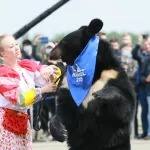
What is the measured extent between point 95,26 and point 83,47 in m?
0.20

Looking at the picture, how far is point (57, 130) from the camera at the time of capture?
→ 5395mm

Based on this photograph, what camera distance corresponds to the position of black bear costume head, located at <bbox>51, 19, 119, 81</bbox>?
5.39 m

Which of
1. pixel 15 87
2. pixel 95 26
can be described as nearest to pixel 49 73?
pixel 15 87

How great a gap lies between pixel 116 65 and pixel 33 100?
2.88ft

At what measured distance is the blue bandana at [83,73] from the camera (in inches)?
209

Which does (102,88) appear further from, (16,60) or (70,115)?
(16,60)

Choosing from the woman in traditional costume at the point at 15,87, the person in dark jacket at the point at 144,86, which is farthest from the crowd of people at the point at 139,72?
the woman in traditional costume at the point at 15,87

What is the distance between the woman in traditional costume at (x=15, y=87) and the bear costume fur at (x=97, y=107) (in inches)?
18.5

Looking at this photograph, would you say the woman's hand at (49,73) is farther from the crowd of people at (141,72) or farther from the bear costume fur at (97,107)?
the crowd of people at (141,72)

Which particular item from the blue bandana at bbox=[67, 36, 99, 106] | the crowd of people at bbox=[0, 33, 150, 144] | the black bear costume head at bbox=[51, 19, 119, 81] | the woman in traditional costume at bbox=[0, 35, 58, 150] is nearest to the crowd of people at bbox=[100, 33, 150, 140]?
the crowd of people at bbox=[0, 33, 150, 144]

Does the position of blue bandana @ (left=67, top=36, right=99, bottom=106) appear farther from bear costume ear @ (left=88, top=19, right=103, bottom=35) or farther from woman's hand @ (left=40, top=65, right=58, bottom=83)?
woman's hand @ (left=40, top=65, right=58, bottom=83)

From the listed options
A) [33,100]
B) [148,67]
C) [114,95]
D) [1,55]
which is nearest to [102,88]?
[114,95]

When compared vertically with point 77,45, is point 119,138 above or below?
below

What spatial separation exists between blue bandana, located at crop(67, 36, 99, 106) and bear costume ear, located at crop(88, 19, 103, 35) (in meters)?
0.11
